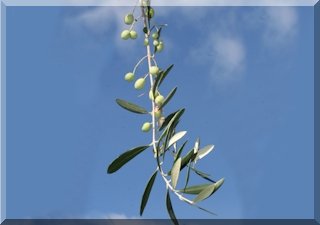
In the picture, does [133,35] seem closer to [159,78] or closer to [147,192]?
[159,78]

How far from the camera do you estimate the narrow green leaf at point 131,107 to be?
1.13 metres

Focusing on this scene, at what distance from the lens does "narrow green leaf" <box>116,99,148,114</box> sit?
1134 millimetres

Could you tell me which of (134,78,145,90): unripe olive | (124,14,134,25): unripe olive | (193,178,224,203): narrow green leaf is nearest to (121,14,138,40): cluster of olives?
(124,14,134,25): unripe olive

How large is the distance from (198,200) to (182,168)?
0.06 metres

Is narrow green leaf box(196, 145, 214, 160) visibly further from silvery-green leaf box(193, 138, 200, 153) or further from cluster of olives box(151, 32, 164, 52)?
cluster of olives box(151, 32, 164, 52)

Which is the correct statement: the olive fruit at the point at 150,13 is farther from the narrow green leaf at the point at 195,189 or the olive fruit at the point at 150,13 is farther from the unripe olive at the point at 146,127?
the narrow green leaf at the point at 195,189

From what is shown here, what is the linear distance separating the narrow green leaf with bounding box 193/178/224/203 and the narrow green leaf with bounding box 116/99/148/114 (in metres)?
0.20

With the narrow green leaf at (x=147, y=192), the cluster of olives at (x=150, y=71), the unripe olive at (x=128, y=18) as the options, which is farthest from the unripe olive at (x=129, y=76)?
the narrow green leaf at (x=147, y=192)

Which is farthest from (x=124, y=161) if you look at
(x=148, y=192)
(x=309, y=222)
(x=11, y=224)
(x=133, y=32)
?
(x=309, y=222)

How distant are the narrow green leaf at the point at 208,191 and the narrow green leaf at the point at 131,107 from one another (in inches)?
7.9

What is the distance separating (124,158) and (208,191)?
0.55 feet

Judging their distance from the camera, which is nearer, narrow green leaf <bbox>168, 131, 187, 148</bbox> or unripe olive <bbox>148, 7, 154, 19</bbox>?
narrow green leaf <bbox>168, 131, 187, 148</bbox>

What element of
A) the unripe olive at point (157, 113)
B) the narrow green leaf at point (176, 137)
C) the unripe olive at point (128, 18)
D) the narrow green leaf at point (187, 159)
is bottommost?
the narrow green leaf at point (187, 159)

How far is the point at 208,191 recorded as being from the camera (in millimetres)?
1006
